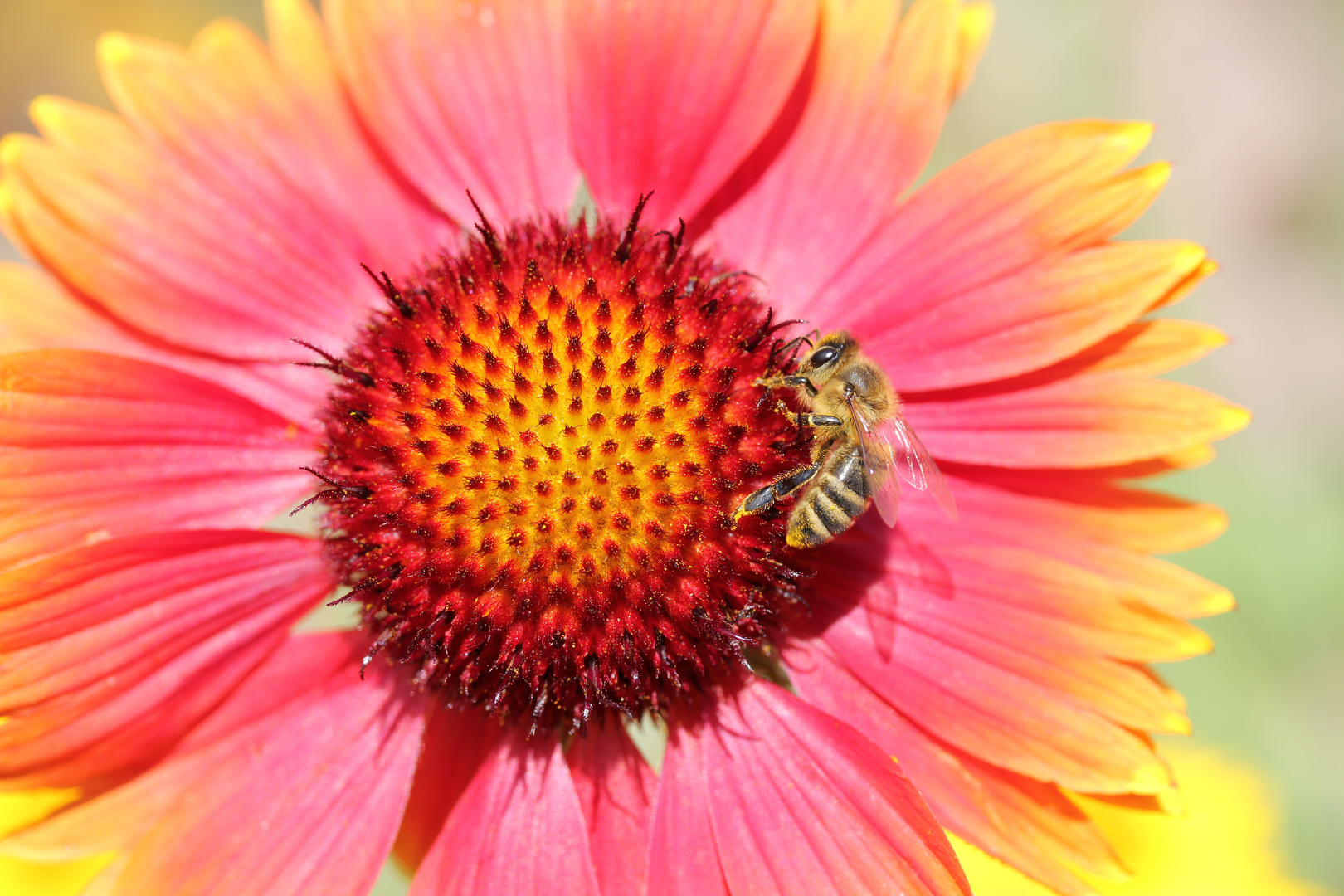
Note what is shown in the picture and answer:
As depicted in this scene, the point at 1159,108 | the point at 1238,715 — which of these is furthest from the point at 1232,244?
the point at 1238,715

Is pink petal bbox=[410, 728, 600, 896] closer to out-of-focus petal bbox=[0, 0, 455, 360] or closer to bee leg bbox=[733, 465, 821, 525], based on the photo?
bee leg bbox=[733, 465, 821, 525]

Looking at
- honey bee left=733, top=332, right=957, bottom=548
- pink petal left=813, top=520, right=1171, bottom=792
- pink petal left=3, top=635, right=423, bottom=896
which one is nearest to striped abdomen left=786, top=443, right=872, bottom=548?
honey bee left=733, top=332, right=957, bottom=548

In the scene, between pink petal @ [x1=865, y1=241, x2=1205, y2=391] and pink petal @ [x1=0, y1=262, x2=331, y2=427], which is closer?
pink petal @ [x1=865, y1=241, x2=1205, y2=391]

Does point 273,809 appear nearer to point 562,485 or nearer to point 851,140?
point 562,485

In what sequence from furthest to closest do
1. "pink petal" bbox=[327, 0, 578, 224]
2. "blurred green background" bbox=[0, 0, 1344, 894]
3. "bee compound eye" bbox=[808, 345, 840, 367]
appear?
"blurred green background" bbox=[0, 0, 1344, 894], "pink petal" bbox=[327, 0, 578, 224], "bee compound eye" bbox=[808, 345, 840, 367]

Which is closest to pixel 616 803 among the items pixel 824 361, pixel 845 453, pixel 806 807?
pixel 806 807

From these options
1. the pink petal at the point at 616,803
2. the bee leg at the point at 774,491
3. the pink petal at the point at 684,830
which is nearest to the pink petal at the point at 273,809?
the pink petal at the point at 616,803

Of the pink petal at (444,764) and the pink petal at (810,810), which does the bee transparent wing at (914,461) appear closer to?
the pink petal at (810,810)
